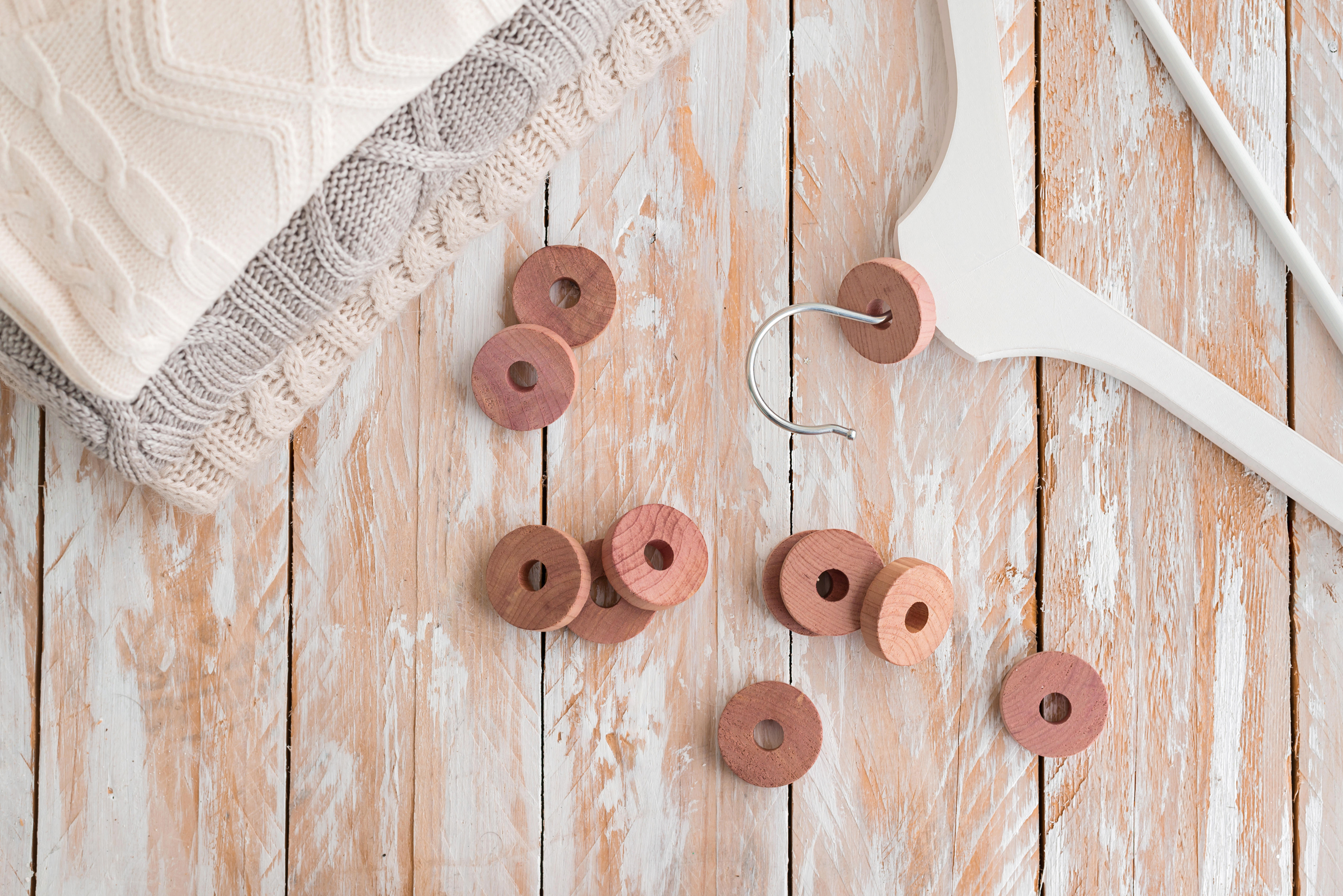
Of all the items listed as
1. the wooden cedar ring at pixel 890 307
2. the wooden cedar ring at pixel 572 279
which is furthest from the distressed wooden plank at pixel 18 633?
the wooden cedar ring at pixel 890 307

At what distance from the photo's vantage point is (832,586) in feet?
2.30

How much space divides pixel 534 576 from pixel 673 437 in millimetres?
160

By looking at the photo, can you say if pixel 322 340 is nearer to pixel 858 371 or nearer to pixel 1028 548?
pixel 858 371

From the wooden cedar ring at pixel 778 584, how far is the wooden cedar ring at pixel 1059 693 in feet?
0.57

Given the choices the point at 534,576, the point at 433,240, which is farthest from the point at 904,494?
the point at 433,240

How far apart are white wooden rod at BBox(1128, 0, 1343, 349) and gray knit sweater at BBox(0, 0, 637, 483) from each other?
17.5 inches

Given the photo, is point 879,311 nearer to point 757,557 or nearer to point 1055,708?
A: point 757,557

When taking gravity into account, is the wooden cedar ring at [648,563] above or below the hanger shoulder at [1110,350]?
below

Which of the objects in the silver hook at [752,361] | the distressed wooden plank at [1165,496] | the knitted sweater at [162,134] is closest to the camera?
the knitted sweater at [162,134]

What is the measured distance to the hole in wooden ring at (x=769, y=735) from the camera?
70 centimetres

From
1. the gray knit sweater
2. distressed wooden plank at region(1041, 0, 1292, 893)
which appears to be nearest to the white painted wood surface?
distressed wooden plank at region(1041, 0, 1292, 893)

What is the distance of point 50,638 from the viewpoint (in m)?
0.69

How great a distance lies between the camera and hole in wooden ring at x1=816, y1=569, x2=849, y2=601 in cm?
69

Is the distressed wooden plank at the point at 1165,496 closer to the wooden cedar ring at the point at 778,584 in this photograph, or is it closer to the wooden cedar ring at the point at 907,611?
the wooden cedar ring at the point at 907,611
